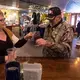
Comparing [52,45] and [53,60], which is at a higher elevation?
[52,45]

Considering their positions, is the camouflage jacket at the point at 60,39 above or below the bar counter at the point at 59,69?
above

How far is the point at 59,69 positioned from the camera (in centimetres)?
160

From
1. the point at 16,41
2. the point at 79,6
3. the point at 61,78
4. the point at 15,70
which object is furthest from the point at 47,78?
the point at 79,6

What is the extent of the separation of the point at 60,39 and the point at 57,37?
54 millimetres

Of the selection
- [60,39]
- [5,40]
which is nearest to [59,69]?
[60,39]

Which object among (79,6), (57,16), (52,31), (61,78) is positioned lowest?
(61,78)

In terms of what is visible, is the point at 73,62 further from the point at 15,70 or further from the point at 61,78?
the point at 15,70

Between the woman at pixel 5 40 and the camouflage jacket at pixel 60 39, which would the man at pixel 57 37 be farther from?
the woman at pixel 5 40

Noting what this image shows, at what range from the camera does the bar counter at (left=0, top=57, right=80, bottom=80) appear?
1.41 m

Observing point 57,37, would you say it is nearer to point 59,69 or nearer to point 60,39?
point 60,39

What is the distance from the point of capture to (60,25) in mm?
2244

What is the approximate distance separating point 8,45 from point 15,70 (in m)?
1.13

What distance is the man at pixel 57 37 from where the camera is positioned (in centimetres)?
207

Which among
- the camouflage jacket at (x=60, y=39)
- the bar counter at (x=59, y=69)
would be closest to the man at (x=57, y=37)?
the camouflage jacket at (x=60, y=39)
